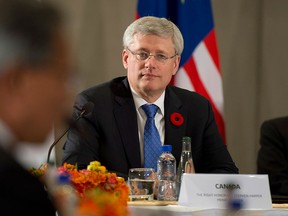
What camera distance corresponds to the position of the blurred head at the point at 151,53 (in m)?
3.68

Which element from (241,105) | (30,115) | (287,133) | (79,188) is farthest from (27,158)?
(241,105)

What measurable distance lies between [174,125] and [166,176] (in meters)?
0.62

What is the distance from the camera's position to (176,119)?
370 centimetres

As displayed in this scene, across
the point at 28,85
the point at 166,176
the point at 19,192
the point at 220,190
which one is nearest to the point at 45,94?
the point at 28,85

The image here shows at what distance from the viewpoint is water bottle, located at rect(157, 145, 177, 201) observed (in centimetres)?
297

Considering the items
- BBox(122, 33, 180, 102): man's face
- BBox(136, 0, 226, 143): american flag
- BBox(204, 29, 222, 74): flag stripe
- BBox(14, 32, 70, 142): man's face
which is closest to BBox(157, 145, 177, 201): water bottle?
BBox(122, 33, 180, 102): man's face

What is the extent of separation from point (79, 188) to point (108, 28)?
3220 millimetres

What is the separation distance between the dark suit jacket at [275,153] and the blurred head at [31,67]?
3.48 meters

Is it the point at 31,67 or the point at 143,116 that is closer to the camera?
the point at 31,67

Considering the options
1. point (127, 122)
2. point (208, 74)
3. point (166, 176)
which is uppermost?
point (208, 74)

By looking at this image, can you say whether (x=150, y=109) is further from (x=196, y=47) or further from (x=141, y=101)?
(x=196, y=47)

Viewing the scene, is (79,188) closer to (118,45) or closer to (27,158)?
(27,158)

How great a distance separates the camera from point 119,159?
354cm

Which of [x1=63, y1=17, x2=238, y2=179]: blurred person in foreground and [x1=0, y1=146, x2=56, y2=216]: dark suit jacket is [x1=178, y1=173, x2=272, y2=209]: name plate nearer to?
[x1=63, y1=17, x2=238, y2=179]: blurred person in foreground
